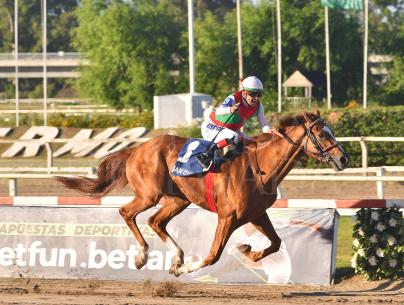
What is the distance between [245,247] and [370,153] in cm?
1216

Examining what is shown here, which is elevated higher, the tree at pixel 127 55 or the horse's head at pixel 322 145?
the tree at pixel 127 55

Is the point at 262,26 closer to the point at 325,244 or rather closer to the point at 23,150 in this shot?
the point at 23,150

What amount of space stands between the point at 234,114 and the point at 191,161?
66 centimetres

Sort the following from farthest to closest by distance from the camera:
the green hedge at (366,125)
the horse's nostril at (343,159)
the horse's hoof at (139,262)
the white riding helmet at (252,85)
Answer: the green hedge at (366,125) → the horse's hoof at (139,262) → the white riding helmet at (252,85) → the horse's nostril at (343,159)

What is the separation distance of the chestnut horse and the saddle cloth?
74 millimetres

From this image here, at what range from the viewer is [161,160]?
10.6 m


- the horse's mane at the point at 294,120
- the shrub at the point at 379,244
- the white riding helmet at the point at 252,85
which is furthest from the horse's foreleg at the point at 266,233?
the white riding helmet at the point at 252,85

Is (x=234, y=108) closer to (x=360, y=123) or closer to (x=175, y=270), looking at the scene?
(x=175, y=270)

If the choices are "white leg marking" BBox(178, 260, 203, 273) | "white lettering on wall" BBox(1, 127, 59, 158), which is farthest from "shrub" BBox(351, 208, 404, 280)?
"white lettering on wall" BBox(1, 127, 59, 158)

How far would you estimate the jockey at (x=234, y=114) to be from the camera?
33.0 feet

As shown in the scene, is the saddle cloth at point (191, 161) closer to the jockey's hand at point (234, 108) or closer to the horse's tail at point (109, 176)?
the jockey's hand at point (234, 108)

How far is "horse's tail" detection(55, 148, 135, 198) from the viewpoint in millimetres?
11078

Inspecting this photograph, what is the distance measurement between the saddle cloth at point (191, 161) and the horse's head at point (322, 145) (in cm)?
96

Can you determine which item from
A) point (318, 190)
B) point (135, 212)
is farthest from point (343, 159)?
point (318, 190)
